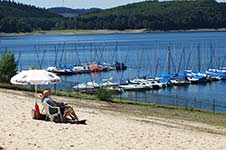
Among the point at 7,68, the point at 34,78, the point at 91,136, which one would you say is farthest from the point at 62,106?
the point at 7,68

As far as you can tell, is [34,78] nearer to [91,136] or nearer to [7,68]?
[91,136]

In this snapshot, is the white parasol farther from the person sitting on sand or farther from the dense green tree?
the dense green tree

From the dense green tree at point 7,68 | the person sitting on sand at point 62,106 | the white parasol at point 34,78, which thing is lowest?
the dense green tree at point 7,68

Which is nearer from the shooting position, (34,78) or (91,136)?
(91,136)

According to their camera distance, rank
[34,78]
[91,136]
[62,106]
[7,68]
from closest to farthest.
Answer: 1. [91,136]
2. [62,106]
3. [34,78]
4. [7,68]

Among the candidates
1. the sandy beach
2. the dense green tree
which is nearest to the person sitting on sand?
the sandy beach

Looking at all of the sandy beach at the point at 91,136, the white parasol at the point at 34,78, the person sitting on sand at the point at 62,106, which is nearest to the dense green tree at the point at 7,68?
the sandy beach at the point at 91,136

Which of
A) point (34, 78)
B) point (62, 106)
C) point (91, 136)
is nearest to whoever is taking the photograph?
point (91, 136)

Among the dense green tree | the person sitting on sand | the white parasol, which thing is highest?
the white parasol

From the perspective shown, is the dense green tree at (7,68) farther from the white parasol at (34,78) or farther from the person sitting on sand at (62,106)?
the person sitting on sand at (62,106)

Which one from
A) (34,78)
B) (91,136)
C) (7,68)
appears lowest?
(7,68)

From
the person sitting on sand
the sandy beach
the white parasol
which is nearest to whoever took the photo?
the sandy beach

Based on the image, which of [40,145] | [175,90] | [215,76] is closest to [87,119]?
[40,145]

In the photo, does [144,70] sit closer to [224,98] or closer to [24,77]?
[224,98]
